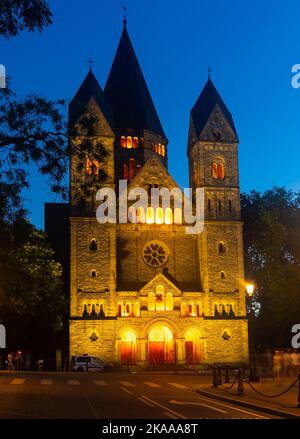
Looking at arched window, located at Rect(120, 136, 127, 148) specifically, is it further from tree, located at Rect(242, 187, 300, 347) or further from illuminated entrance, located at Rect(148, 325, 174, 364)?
illuminated entrance, located at Rect(148, 325, 174, 364)

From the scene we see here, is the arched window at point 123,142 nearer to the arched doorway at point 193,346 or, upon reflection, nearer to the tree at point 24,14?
the arched doorway at point 193,346

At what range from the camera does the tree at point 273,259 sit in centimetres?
6034

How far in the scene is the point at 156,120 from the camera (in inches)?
2904

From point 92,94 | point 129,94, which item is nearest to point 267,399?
point 92,94

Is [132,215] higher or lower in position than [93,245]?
higher

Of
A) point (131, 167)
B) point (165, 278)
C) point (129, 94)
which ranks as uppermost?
point (129, 94)

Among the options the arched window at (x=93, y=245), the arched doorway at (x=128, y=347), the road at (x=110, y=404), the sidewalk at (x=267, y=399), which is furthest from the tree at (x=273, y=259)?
the road at (x=110, y=404)

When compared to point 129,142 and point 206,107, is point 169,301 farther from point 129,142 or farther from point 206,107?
point 129,142

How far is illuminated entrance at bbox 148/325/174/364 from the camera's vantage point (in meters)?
57.2

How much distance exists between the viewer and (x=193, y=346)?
5819 cm

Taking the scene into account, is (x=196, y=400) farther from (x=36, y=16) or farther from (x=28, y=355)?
(x=28, y=355)

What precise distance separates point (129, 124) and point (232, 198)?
1489 centimetres

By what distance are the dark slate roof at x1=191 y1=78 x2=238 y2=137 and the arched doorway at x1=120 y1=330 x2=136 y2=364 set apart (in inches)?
742

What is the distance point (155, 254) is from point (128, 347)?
26.9ft
